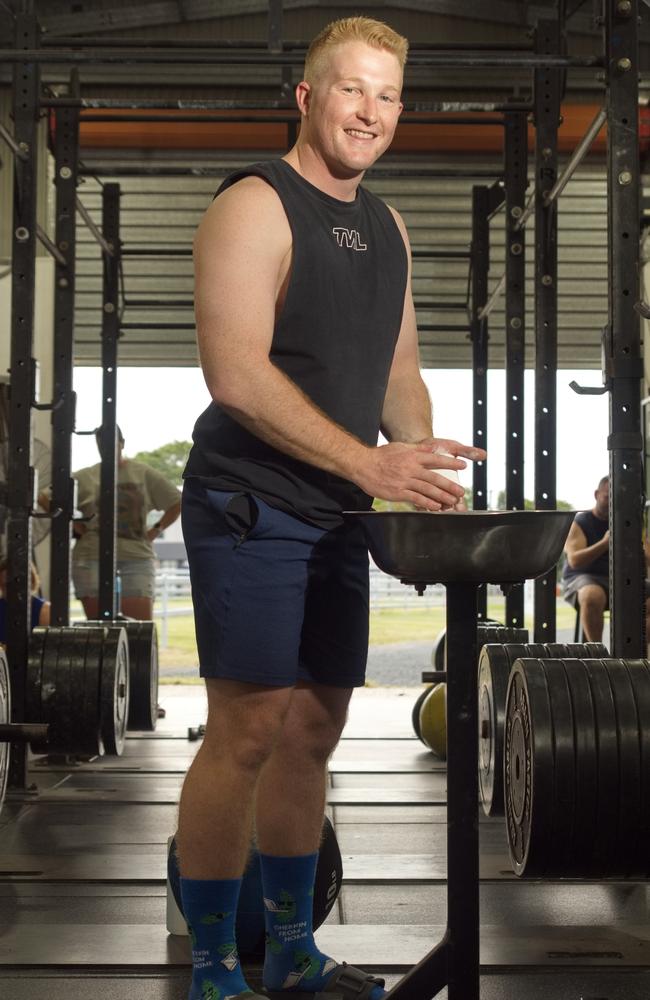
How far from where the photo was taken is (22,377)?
3.49 m

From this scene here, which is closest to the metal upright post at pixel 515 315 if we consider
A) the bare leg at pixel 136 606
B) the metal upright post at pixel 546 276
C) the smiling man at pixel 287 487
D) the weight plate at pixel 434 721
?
the weight plate at pixel 434 721

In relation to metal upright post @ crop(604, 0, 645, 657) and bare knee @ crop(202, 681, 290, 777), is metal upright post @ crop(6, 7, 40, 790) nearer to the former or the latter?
metal upright post @ crop(604, 0, 645, 657)

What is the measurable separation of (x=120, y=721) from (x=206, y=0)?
614cm

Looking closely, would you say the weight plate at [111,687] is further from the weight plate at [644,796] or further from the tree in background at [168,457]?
the tree in background at [168,457]

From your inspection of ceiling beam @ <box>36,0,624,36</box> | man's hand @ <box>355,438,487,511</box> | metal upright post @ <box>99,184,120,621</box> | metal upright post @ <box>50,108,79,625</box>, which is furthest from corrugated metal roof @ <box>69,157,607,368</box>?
man's hand @ <box>355,438,487,511</box>

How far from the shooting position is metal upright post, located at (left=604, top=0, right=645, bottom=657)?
2.52 metres

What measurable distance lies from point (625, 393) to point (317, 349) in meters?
1.11

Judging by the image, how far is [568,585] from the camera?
20.7ft

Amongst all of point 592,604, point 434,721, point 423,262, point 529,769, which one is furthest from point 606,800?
point 423,262

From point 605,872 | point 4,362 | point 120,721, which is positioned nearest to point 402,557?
point 605,872

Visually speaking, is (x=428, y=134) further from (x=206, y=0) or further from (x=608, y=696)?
(x=608, y=696)

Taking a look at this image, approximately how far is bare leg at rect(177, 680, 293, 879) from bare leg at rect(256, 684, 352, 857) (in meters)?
0.13

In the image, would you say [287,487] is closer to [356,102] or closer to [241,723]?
[241,723]

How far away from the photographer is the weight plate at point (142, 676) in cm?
432
